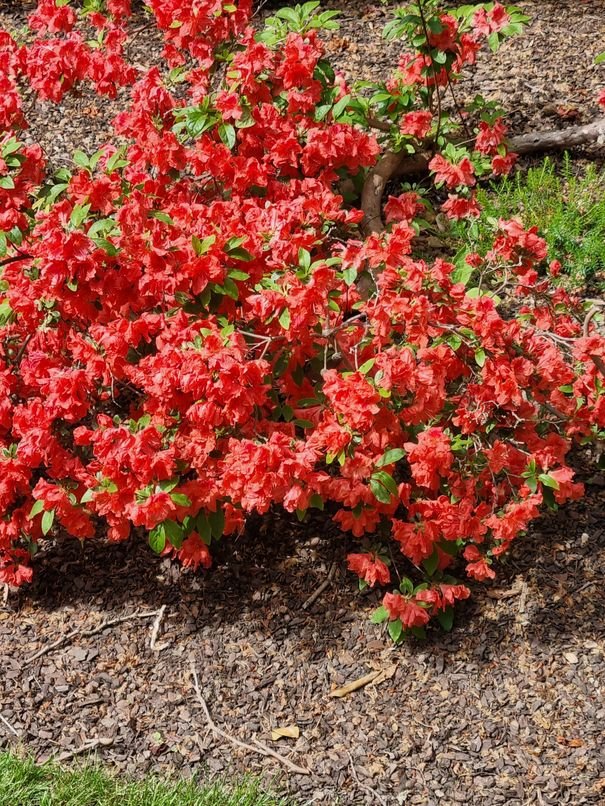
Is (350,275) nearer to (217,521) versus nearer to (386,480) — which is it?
(386,480)

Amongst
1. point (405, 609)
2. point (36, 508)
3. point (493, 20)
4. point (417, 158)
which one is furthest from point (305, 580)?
point (493, 20)

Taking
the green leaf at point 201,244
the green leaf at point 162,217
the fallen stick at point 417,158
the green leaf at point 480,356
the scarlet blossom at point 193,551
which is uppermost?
the green leaf at point 162,217

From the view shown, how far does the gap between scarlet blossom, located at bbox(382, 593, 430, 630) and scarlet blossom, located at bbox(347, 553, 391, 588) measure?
61 millimetres

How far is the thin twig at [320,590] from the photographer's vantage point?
3.15 metres

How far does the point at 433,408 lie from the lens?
2.67 meters

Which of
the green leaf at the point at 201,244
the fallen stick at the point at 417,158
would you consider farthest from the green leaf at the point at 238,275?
the fallen stick at the point at 417,158

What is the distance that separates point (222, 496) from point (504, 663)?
971 mm

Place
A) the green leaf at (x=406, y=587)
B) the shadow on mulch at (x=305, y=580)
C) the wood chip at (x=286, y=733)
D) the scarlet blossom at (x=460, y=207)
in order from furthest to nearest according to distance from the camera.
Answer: the scarlet blossom at (x=460, y=207) < the shadow on mulch at (x=305, y=580) < the green leaf at (x=406, y=587) < the wood chip at (x=286, y=733)

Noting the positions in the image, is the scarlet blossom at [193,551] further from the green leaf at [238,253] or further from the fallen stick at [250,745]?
the green leaf at [238,253]

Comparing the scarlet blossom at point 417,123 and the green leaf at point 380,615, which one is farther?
the scarlet blossom at point 417,123

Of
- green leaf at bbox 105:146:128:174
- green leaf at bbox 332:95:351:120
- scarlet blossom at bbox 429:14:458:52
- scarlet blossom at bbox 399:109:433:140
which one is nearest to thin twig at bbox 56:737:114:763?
green leaf at bbox 105:146:128:174

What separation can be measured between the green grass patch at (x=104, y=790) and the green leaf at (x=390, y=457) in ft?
3.04

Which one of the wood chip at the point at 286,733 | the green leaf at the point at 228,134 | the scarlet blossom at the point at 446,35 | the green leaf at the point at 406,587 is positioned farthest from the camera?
the scarlet blossom at the point at 446,35

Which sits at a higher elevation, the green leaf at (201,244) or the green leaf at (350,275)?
the green leaf at (201,244)
